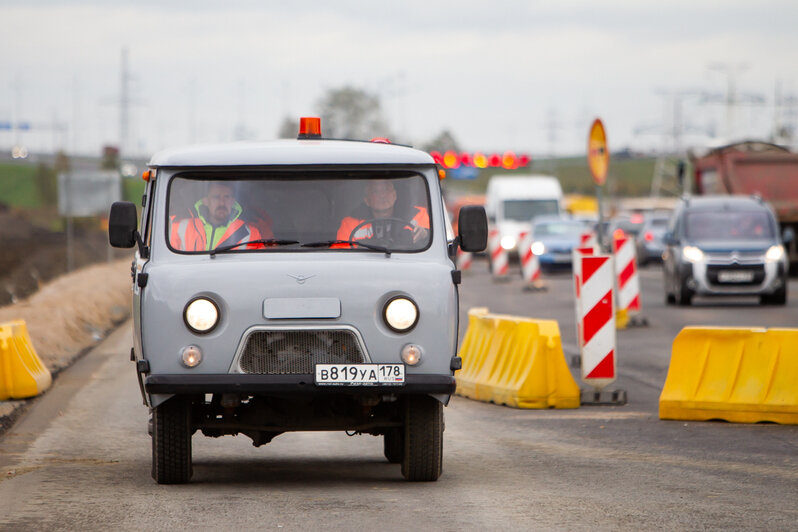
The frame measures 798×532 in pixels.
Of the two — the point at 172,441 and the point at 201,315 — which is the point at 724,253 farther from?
the point at 201,315

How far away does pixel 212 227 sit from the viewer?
335 inches

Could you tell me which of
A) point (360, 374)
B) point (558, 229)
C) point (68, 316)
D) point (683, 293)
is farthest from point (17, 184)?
point (360, 374)

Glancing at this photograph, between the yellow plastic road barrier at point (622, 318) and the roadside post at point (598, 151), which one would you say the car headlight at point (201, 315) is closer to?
the roadside post at point (598, 151)

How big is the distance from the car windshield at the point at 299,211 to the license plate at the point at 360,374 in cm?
78

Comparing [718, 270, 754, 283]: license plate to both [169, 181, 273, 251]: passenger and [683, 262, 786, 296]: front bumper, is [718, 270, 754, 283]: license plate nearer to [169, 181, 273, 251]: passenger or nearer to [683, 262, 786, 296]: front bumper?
[683, 262, 786, 296]: front bumper

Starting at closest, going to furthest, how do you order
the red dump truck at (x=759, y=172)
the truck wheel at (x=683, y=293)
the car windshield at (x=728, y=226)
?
the truck wheel at (x=683, y=293) < the car windshield at (x=728, y=226) < the red dump truck at (x=759, y=172)

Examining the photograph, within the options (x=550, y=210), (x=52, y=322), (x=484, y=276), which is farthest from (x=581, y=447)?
(x=550, y=210)

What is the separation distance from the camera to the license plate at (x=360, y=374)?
26.1 ft

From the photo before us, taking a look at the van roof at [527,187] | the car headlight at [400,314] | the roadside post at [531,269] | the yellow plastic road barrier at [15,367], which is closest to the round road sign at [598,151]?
the yellow plastic road barrier at [15,367]

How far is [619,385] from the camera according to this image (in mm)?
14367

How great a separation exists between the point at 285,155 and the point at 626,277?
1371cm

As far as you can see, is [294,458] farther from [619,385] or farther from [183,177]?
[619,385]

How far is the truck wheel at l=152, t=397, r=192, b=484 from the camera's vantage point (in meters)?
8.25

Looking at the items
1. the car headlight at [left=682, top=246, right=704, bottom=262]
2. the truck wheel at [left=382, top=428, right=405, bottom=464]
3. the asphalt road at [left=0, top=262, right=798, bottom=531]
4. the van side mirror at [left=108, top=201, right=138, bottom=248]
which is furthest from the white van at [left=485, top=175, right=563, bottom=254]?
the van side mirror at [left=108, top=201, right=138, bottom=248]
